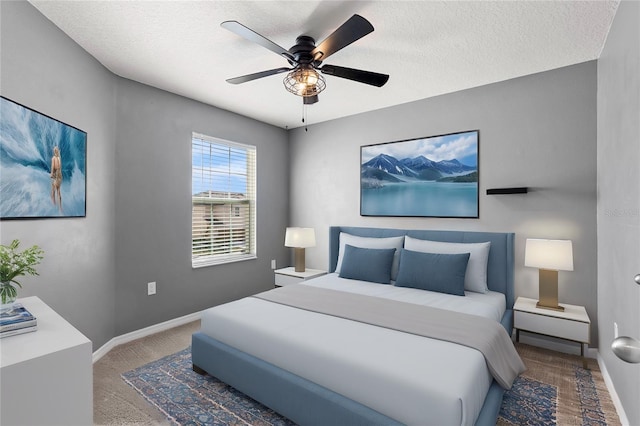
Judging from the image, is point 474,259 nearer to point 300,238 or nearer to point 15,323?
point 300,238

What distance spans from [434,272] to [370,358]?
155 cm

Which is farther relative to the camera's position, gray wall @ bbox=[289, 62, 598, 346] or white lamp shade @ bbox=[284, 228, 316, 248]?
white lamp shade @ bbox=[284, 228, 316, 248]

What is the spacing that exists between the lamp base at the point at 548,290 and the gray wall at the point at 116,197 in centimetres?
337

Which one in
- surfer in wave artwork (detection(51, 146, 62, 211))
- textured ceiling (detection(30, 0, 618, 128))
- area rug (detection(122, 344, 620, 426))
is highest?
textured ceiling (detection(30, 0, 618, 128))

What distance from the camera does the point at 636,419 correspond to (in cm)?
168

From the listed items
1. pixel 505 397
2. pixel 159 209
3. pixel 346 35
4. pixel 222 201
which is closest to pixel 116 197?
pixel 159 209

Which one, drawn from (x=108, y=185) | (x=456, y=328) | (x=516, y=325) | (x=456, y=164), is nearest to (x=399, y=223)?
(x=456, y=164)

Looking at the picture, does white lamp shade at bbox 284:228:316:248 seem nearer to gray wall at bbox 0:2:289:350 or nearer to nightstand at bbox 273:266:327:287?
nightstand at bbox 273:266:327:287

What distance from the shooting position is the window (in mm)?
3871

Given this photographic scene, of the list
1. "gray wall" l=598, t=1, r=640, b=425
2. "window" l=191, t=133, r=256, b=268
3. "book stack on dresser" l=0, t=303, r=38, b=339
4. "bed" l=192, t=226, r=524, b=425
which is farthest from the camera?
"window" l=191, t=133, r=256, b=268

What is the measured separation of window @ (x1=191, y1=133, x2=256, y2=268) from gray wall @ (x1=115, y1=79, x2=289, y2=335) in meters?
0.12

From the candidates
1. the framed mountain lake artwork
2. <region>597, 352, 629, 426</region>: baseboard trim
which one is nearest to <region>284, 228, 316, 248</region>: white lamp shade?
the framed mountain lake artwork

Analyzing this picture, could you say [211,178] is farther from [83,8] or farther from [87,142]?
[83,8]

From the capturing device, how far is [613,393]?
2.18 m
